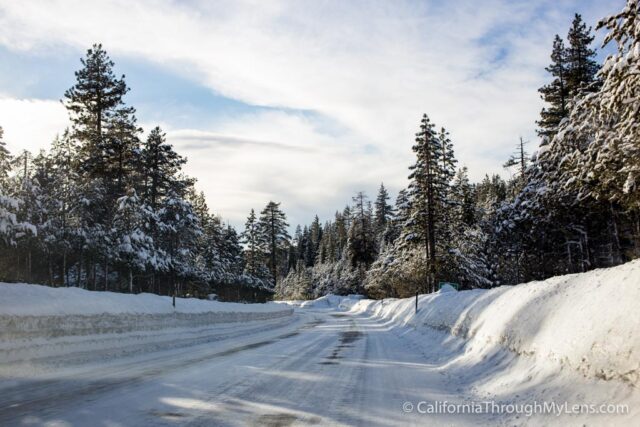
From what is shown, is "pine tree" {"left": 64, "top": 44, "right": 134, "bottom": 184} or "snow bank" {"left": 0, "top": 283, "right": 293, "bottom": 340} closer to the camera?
"snow bank" {"left": 0, "top": 283, "right": 293, "bottom": 340}

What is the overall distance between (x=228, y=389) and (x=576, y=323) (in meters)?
5.23

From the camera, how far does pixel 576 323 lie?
21.3ft

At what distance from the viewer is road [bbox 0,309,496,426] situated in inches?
233

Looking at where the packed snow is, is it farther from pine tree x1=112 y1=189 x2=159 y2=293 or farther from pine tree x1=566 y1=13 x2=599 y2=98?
pine tree x1=566 y1=13 x2=599 y2=98

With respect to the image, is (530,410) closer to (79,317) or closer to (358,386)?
(358,386)

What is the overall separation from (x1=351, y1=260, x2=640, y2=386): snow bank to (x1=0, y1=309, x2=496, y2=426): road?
53.8 inches

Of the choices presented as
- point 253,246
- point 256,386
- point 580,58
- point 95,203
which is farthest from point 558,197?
point 253,246

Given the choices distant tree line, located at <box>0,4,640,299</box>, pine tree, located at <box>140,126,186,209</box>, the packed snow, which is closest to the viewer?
the packed snow

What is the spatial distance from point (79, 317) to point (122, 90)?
2324cm

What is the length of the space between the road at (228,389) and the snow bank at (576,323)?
1.37 meters

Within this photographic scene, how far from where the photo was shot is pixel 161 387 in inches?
307

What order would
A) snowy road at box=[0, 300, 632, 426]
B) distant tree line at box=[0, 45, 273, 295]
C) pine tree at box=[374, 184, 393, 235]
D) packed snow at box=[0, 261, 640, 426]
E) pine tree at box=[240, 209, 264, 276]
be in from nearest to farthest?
1. packed snow at box=[0, 261, 640, 426]
2. snowy road at box=[0, 300, 632, 426]
3. distant tree line at box=[0, 45, 273, 295]
4. pine tree at box=[240, 209, 264, 276]
5. pine tree at box=[374, 184, 393, 235]

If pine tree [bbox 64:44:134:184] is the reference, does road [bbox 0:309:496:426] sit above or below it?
below

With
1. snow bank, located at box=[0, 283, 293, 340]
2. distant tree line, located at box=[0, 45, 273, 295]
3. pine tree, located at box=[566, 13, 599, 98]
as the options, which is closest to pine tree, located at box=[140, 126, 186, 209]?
distant tree line, located at box=[0, 45, 273, 295]
